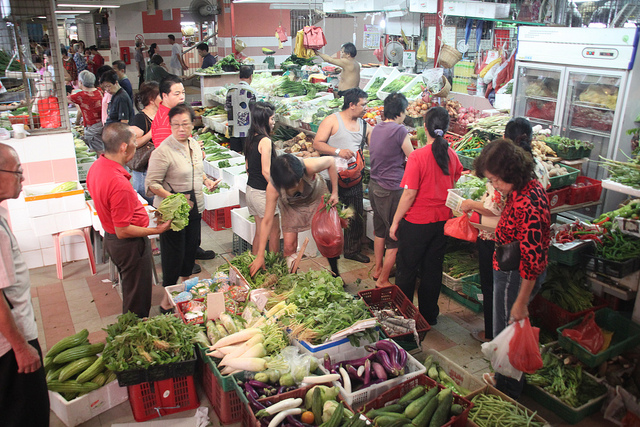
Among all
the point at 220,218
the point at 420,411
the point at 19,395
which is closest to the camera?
the point at 19,395

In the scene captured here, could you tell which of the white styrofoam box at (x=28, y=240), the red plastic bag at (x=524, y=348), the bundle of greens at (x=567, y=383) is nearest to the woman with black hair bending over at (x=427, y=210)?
the bundle of greens at (x=567, y=383)

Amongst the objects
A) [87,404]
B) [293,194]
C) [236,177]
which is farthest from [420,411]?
[236,177]

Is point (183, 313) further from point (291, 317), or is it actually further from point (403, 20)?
point (403, 20)

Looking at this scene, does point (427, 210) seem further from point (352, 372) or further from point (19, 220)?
point (19, 220)

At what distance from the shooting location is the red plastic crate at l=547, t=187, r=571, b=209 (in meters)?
4.86

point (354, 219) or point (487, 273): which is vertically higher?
point (487, 273)

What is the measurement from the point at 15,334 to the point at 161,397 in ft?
4.32

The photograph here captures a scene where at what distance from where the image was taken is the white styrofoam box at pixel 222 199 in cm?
670

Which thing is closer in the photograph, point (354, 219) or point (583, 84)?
point (583, 84)

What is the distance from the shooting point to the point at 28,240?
6.25m

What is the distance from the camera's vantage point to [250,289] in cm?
446

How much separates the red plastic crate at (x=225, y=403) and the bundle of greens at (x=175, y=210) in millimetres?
1304

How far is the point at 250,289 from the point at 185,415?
1170 millimetres

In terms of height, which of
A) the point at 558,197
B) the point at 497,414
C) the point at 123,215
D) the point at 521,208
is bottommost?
the point at 497,414
